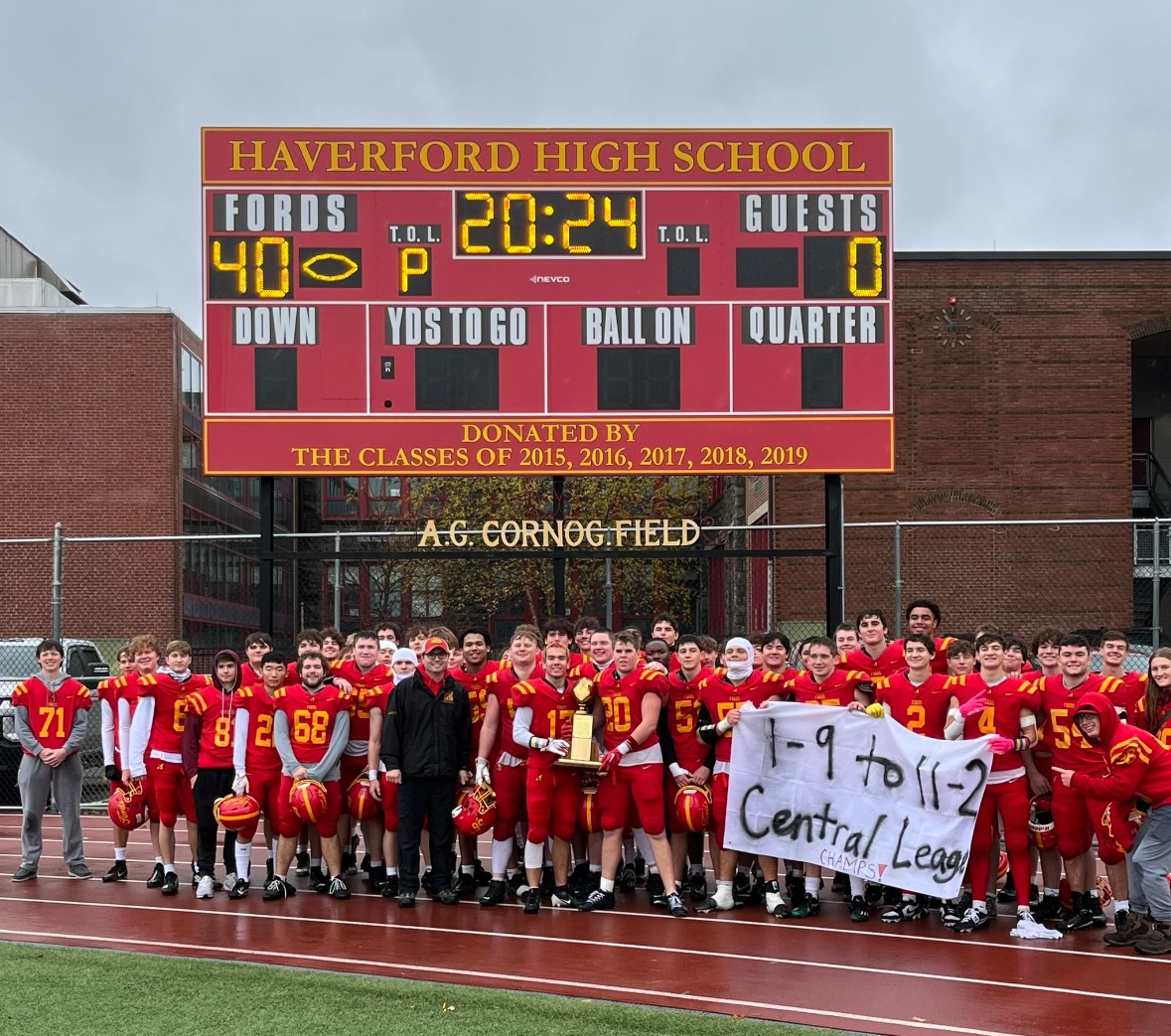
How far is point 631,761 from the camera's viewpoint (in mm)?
9117

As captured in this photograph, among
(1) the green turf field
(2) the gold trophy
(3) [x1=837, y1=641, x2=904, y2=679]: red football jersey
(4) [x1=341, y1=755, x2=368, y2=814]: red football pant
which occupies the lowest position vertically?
(1) the green turf field

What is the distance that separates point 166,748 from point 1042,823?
5949mm

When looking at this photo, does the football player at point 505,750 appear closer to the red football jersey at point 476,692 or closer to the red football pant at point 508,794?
the red football pant at point 508,794

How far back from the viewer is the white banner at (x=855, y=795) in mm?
8789

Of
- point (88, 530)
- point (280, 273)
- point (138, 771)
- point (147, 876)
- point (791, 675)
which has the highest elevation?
point (280, 273)

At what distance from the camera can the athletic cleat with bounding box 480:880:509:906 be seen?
30.7 ft

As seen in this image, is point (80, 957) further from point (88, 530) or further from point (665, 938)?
point (88, 530)

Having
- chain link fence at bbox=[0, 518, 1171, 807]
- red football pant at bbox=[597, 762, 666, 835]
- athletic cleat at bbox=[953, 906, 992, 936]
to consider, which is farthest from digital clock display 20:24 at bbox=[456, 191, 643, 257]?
chain link fence at bbox=[0, 518, 1171, 807]

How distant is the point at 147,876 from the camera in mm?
10609

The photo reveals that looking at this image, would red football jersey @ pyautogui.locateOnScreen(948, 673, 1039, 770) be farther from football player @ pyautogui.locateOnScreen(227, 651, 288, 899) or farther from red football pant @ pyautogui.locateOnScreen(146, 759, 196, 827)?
red football pant @ pyautogui.locateOnScreen(146, 759, 196, 827)

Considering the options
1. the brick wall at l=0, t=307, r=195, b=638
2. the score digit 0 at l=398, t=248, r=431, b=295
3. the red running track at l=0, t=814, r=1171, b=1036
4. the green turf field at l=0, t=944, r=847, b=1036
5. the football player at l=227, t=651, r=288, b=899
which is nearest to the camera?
the green turf field at l=0, t=944, r=847, b=1036

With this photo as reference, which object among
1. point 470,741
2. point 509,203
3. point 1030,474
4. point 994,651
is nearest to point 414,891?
point 470,741

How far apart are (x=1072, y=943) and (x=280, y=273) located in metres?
9.15

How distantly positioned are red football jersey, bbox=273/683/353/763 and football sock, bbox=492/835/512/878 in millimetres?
1330
